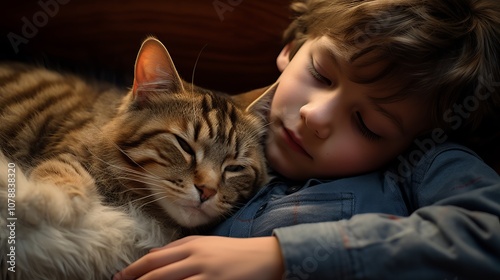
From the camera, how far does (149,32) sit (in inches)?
62.4

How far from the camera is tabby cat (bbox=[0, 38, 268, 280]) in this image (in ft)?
3.28

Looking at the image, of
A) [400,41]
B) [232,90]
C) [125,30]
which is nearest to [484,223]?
[400,41]

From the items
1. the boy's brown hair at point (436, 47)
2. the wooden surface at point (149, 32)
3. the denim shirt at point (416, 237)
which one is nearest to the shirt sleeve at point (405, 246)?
the denim shirt at point (416, 237)

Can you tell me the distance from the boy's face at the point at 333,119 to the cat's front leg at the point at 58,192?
20.2 inches

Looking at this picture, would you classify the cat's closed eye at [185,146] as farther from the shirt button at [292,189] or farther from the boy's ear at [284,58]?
the boy's ear at [284,58]

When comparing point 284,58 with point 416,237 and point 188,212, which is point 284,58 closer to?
point 188,212

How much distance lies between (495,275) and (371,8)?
67 cm

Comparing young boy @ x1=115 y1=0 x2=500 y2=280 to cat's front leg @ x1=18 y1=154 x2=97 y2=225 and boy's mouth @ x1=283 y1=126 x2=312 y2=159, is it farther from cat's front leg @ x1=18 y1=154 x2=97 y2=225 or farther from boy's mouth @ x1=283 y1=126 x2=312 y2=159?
cat's front leg @ x1=18 y1=154 x2=97 y2=225

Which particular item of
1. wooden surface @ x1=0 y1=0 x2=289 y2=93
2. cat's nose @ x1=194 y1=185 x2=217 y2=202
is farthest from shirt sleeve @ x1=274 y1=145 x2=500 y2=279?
wooden surface @ x1=0 y1=0 x2=289 y2=93

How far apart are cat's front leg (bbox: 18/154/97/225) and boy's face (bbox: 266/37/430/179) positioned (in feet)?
1.69

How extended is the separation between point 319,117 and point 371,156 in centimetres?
18

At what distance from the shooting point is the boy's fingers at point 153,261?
3.27 feet

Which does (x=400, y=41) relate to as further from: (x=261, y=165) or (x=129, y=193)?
(x=129, y=193)

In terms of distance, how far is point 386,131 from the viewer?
121 centimetres
